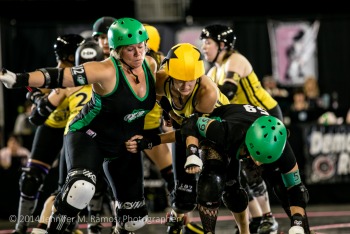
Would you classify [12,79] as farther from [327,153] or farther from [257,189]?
[327,153]

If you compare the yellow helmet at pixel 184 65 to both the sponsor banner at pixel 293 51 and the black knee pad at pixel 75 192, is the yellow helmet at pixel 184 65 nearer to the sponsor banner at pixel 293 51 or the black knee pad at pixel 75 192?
the black knee pad at pixel 75 192

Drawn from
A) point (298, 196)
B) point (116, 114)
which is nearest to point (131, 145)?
point (116, 114)

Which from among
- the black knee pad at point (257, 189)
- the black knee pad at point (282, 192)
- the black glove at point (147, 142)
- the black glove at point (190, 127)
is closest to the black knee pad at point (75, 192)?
the black glove at point (147, 142)

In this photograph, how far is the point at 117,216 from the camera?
6223 millimetres

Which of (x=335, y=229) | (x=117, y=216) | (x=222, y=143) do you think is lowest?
(x=335, y=229)

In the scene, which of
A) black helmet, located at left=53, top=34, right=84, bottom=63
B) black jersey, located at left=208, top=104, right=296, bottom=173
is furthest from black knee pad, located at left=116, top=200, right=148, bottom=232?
black helmet, located at left=53, top=34, right=84, bottom=63

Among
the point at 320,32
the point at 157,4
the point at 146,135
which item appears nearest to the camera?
the point at 146,135

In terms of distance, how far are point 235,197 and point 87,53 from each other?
1.95m

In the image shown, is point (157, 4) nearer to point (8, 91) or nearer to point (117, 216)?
point (8, 91)

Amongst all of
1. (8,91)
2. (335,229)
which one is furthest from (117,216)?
(8,91)

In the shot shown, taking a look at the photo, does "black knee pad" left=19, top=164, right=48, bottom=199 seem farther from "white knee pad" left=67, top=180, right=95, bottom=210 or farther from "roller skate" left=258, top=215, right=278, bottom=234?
"roller skate" left=258, top=215, right=278, bottom=234

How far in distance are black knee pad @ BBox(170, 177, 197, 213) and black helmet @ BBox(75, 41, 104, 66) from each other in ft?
4.62

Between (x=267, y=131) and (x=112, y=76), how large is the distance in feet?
3.95

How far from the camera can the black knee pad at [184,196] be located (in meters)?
6.66
